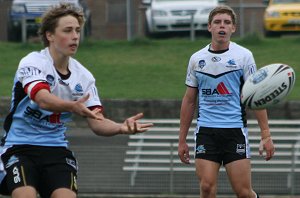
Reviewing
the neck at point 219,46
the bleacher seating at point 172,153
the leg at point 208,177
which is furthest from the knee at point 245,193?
the bleacher seating at point 172,153

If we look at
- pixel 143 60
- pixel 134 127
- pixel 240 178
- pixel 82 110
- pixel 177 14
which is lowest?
pixel 143 60

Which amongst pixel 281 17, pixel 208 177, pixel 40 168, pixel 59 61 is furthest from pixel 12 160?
pixel 281 17

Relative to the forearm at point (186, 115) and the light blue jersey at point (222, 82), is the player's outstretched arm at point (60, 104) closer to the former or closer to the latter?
the light blue jersey at point (222, 82)

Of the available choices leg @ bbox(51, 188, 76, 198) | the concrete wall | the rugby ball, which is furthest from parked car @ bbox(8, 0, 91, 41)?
leg @ bbox(51, 188, 76, 198)

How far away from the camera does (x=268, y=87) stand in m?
8.66

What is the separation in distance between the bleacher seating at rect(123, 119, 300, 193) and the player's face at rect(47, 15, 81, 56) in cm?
594

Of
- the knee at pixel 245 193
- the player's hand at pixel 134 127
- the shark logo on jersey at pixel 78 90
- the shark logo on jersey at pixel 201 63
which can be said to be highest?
the shark logo on jersey at pixel 78 90

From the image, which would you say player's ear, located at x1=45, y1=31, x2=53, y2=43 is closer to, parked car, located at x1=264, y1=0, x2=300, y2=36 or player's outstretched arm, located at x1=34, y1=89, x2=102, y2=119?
player's outstretched arm, located at x1=34, y1=89, x2=102, y2=119

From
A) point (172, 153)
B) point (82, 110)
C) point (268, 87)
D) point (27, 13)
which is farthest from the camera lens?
point (27, 13)

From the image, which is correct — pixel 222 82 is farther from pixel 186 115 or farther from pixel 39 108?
pixel 39 108

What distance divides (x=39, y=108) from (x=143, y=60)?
13.9 meters

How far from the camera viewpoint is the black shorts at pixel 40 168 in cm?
705

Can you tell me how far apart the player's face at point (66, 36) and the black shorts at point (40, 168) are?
0.67 metres

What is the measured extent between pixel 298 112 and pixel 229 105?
741 cm
